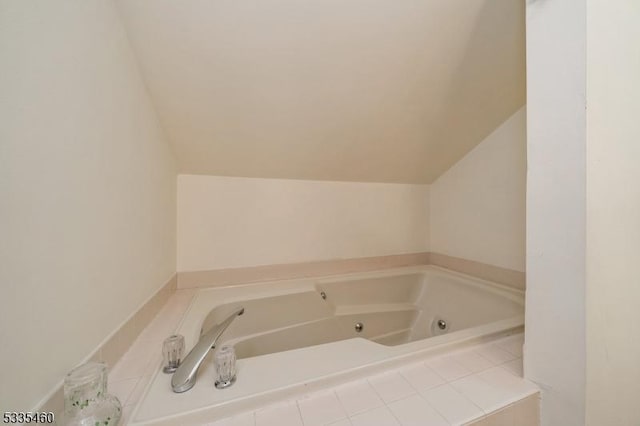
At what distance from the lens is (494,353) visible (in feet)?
2.41

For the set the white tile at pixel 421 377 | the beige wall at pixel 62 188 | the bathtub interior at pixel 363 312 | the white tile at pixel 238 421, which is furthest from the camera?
the bathtub interior at pixel 363 312

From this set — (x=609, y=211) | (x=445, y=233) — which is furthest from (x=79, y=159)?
(x=445, y=233)

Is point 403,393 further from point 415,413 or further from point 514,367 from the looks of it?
point 514,367

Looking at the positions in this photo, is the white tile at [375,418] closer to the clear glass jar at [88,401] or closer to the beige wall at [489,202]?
the clear glass jar at [88,401]

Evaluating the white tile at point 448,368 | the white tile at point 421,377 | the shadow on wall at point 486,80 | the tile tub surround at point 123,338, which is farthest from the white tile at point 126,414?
the shadow on wall at point 486,80

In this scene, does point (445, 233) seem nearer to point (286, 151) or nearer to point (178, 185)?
point (286, 151)

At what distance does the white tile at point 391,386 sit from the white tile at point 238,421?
0.32 meters

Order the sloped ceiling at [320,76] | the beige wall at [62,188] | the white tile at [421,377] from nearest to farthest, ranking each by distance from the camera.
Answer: the beige wall at [62,188]
the white tile at [421,377]
the sloped ceiling at [320,76]

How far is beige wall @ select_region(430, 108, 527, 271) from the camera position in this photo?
1.25 m

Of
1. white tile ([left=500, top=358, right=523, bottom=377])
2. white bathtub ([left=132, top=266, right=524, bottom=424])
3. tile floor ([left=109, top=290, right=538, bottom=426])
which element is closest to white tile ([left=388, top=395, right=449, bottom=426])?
tile floor ([left=109, top=290, right=538, bottom=426])

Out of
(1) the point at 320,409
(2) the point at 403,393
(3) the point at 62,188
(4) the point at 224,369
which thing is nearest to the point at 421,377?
(2) the point at 403,393

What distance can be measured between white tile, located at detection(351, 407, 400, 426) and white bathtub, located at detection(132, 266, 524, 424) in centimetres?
10

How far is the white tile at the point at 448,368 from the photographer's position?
0.63 m

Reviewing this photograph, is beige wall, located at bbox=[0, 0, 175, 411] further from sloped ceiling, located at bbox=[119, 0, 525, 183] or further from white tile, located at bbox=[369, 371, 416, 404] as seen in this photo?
white tile, located at bbox=[369, 371, 416, 404]
